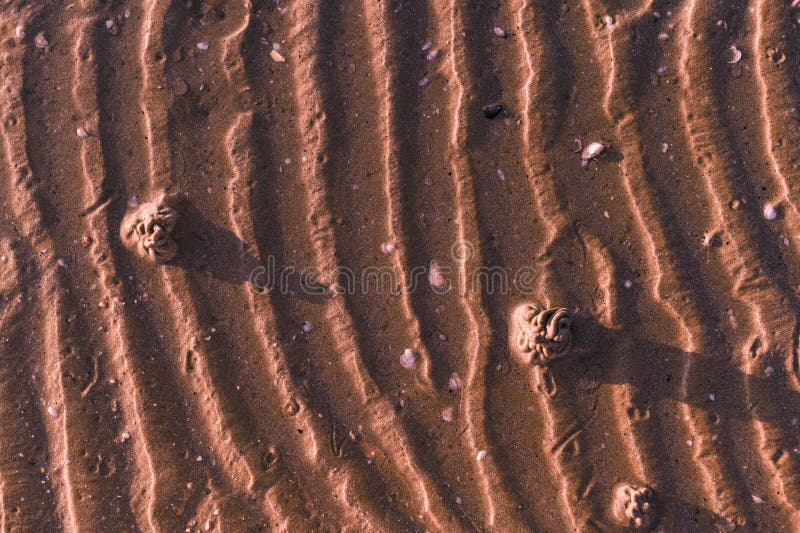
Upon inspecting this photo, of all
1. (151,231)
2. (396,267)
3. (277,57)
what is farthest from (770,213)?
(151,231)

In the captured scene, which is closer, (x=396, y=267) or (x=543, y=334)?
(x=543, y=334)

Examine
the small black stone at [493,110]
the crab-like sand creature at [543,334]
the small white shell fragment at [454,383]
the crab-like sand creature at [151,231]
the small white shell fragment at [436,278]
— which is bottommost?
the small white shell fragment at [454,383]

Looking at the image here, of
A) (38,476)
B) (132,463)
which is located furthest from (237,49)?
(38,476)

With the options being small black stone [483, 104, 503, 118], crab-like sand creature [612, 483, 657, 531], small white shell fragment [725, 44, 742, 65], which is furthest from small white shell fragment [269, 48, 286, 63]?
crab-like sand creature [612, 483, 657, 531]

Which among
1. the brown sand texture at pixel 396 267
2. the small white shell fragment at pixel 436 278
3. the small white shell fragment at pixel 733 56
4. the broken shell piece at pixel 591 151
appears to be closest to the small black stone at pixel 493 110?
the brown sand texture at pixel 396 267

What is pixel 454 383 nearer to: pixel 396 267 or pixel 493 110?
pixel 396 267

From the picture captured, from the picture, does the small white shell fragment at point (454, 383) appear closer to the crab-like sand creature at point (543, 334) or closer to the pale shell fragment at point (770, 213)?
the crab-like sand creature at point (543, 334)
